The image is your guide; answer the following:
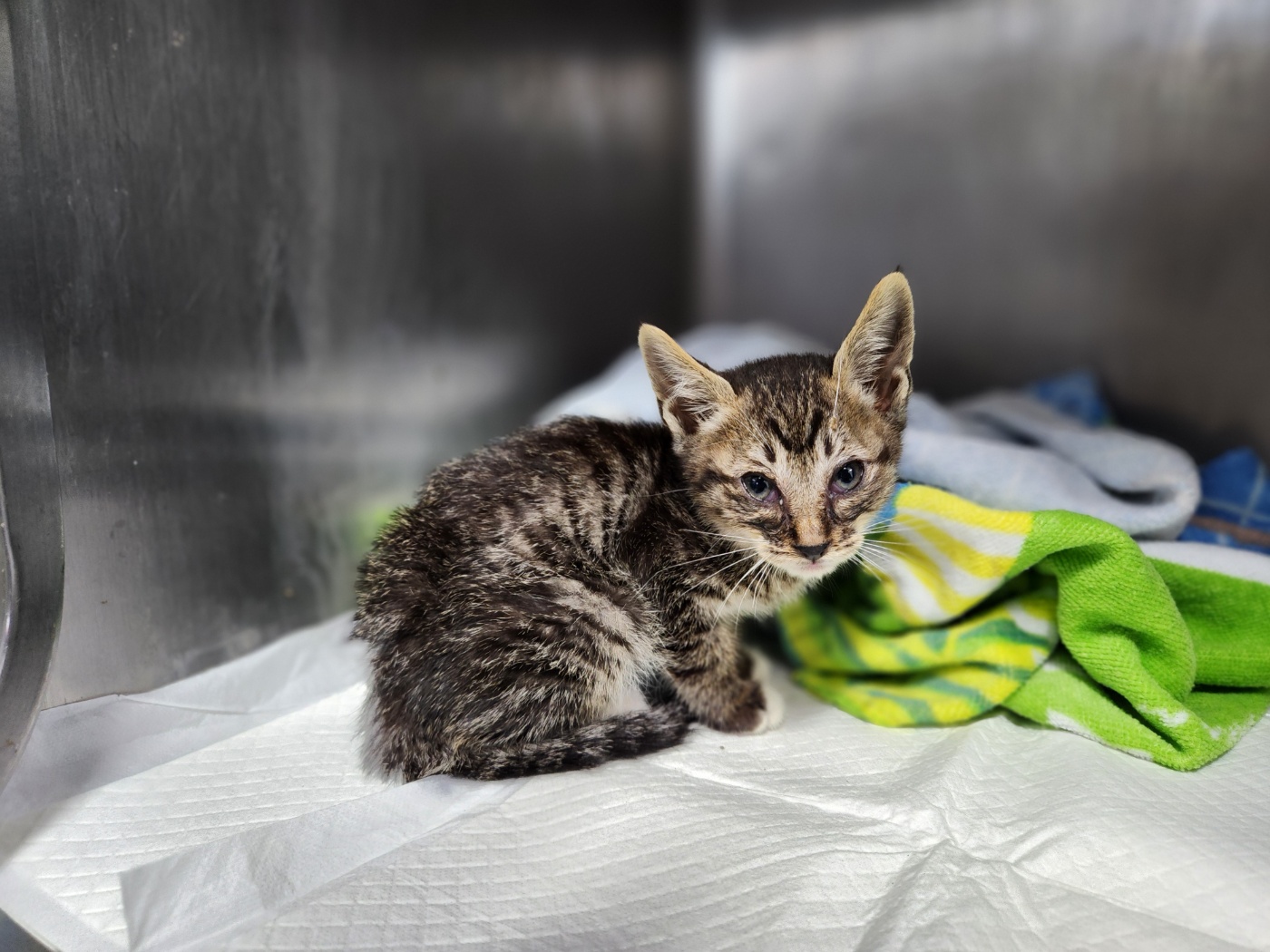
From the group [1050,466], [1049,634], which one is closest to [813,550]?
[1049,634]

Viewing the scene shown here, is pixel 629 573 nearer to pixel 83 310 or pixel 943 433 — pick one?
pixel 943 433

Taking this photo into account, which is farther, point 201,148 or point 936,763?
point 201,148

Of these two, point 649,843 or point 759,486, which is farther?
point 759,486

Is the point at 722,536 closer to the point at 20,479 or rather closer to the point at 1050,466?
the point at 1050,466

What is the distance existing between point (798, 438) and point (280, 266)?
930 mm

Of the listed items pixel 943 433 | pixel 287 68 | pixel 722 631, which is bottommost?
pixel 722 631

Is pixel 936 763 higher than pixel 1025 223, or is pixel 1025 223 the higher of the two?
pixel 1025 223

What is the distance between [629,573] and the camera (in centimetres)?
125

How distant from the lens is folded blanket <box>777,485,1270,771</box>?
3.69 ft

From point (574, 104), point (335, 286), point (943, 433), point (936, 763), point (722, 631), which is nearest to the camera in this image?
point (936, 763)

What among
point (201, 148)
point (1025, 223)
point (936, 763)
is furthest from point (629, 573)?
point (1025, 223)

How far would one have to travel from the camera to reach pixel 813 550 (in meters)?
1.14

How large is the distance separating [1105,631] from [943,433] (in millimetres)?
401

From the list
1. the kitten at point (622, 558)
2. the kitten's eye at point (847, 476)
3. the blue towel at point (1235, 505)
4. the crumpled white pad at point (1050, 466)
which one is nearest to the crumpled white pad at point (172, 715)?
the kitten at point (622, 558)
